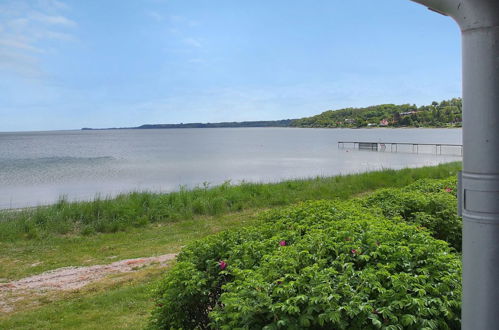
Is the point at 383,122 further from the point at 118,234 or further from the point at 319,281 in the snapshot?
the point at 319,281

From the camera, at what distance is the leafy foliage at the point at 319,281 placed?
240cm

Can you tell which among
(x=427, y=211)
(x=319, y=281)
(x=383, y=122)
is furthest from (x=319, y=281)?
(x=383, y=122)

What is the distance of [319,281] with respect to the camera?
2.60 m

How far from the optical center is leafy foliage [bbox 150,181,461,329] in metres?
2.40

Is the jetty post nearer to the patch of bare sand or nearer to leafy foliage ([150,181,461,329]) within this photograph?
leafy foliage ([150,181,461,329])

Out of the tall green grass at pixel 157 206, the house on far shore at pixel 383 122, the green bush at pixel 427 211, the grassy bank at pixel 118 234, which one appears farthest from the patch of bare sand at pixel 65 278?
the house on far shore at pixel 383 122

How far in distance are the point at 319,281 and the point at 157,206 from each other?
1203 centimetres

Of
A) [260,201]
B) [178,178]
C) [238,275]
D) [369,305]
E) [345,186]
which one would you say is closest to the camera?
[369,305]

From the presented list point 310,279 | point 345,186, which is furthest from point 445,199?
point 345,186

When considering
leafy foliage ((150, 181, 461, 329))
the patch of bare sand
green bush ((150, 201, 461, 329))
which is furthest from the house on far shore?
green bush ((150, 201, 461, 329))

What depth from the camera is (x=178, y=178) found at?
37.3m

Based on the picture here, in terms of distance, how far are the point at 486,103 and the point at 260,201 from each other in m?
13.8

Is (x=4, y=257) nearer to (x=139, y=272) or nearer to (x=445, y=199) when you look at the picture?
(x=139, y=272)

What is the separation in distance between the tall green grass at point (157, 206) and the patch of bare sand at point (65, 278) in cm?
377
